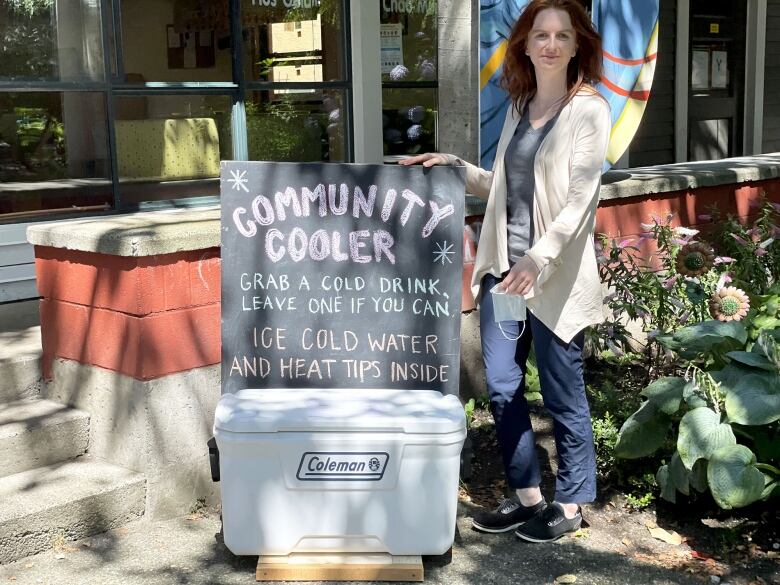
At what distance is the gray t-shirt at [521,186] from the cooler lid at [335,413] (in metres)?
0.61

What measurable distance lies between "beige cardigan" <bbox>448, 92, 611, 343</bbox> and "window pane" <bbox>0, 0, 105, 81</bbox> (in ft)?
11.2

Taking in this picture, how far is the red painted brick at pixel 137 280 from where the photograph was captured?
3.90m

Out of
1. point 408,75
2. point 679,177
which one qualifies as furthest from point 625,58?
point 408,75

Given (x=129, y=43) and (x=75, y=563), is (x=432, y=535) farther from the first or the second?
(x=129, y=43)

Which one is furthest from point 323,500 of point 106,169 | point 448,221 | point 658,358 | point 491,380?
point 106,169

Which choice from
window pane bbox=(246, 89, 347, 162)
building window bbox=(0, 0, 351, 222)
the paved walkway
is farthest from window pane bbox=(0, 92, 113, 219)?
the paved walkway

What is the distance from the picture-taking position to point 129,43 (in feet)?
20.9

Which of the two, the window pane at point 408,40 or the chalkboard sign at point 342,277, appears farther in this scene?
the window pane at point 408,40

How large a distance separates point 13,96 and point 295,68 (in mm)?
2048

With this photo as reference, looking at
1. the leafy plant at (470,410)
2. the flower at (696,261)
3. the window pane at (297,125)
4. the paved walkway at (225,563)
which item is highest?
the window pane at (297,125)

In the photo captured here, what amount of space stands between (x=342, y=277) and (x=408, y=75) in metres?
4.67

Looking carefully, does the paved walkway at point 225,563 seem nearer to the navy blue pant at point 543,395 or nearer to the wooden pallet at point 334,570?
the wooden pallet at point 334,570

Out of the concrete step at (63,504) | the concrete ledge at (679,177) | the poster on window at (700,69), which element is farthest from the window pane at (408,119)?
the concrete step at (63,504)

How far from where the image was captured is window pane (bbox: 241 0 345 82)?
7062mm
